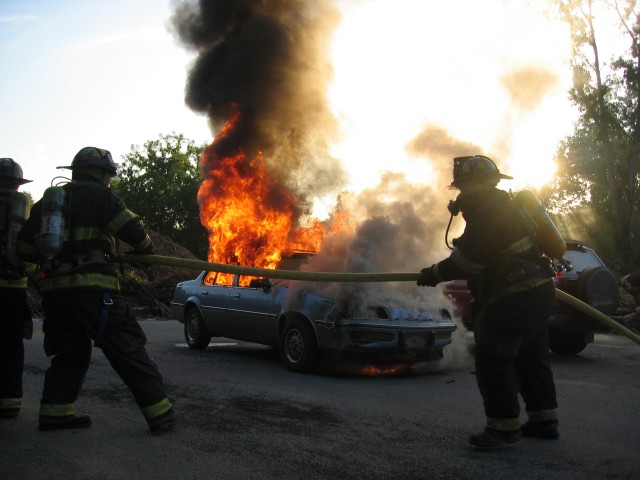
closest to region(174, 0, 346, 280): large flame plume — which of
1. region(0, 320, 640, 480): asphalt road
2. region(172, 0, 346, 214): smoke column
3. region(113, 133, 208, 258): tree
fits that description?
region(172, 0, 346, 214): smoke column

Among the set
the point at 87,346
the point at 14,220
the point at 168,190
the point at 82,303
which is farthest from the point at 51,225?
the point at 168,190

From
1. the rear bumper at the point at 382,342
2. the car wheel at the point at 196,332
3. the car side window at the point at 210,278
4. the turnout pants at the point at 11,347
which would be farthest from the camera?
the car side window at the point at 210,278

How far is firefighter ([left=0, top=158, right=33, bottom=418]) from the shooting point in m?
4.64

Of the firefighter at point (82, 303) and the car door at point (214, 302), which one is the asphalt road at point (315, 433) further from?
the car door at point (214, 302)

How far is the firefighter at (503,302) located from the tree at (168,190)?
2593cm

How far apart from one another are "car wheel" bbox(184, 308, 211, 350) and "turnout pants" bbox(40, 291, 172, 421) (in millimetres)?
4914

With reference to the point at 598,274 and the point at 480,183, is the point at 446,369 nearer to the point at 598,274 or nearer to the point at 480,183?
the point at 598,274

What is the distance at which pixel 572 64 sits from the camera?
21062 mm

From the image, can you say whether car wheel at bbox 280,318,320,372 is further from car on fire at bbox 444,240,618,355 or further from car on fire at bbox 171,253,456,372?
car on fire at bbox 444,240,618,355

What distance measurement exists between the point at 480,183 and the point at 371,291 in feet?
10.1

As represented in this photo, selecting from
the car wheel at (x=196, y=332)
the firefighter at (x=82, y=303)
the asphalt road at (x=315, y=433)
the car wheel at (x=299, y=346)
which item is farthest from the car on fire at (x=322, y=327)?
the firefighter at (x=82, y=303)

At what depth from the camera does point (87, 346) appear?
14.4ft

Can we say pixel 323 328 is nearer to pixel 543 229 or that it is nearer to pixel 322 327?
pixel 322 327

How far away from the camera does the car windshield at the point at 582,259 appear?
29.9ft
